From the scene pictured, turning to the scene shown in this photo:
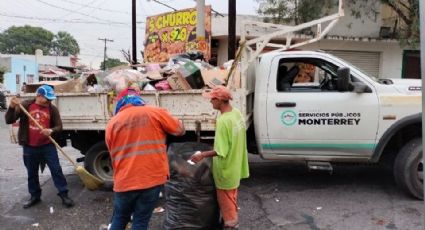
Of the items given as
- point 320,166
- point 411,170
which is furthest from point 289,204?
point 411,170

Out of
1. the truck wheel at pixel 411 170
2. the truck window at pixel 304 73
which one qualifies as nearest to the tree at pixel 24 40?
the truck window at pixel 304 73

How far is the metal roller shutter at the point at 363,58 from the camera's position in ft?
53.9

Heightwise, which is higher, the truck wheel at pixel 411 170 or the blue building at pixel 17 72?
the blue building at pixel 17 72

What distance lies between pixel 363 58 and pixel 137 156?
1423 centimetres

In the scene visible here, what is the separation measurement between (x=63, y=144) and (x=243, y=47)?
3002 mm

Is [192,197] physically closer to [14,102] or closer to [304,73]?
[14,102]

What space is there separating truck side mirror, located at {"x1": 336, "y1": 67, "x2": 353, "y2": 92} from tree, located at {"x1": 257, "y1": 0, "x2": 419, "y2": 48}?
331 inches

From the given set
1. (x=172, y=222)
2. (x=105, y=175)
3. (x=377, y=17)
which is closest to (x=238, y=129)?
(x=172, y=222)

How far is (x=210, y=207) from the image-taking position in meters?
4.79

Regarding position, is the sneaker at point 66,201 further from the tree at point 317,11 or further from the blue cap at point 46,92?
the tree at point 317,11

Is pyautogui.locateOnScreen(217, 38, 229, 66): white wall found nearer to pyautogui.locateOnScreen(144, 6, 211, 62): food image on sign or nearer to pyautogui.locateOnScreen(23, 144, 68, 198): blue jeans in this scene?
pyautogui.locateOnScreen(144, 6, 211, 62): food image on sign

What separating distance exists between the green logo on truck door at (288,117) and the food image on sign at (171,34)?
9939 millimetres

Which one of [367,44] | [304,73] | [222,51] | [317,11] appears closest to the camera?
[304,73]

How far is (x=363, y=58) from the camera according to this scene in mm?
16516
